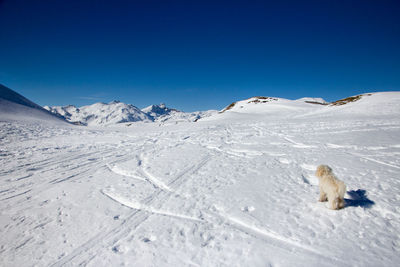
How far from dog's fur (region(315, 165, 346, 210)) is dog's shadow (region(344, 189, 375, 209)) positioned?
370 mm

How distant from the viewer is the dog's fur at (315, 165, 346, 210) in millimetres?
3787

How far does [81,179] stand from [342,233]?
25.1 feet

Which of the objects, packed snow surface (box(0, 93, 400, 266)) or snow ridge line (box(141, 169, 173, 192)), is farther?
snow ridge line (box(141, 169, 173, 192))

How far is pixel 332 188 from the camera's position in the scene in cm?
389

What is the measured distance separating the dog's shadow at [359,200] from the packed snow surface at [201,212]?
23 millimetres

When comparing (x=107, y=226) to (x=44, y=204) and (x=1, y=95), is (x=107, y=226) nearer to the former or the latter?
(x=44, y=204)

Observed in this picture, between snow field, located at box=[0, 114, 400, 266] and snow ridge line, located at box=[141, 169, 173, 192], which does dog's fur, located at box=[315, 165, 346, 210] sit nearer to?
snow field, located at box=[0, 114, 400, 266]

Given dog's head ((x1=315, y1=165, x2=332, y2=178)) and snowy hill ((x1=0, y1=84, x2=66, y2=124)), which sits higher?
snowy hill ((x1=0, y1=84, x2=66, y2=124))

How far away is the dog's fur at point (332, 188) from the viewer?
379 centimetres

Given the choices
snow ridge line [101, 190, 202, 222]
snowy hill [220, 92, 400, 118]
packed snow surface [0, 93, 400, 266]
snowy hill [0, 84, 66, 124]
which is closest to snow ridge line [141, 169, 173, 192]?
packed snow surface [0, 93, 400, 266]

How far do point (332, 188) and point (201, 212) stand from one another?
9.63 feet

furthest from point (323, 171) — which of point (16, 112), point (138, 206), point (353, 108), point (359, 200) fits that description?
point (16, 112)

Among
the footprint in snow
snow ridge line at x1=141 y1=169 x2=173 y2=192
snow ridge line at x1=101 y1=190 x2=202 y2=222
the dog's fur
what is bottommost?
snow ridge line at x1=101 y1=190 x2=202 y2=222

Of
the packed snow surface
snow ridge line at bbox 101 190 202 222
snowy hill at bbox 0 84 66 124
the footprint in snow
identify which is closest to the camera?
the packed snow surface
